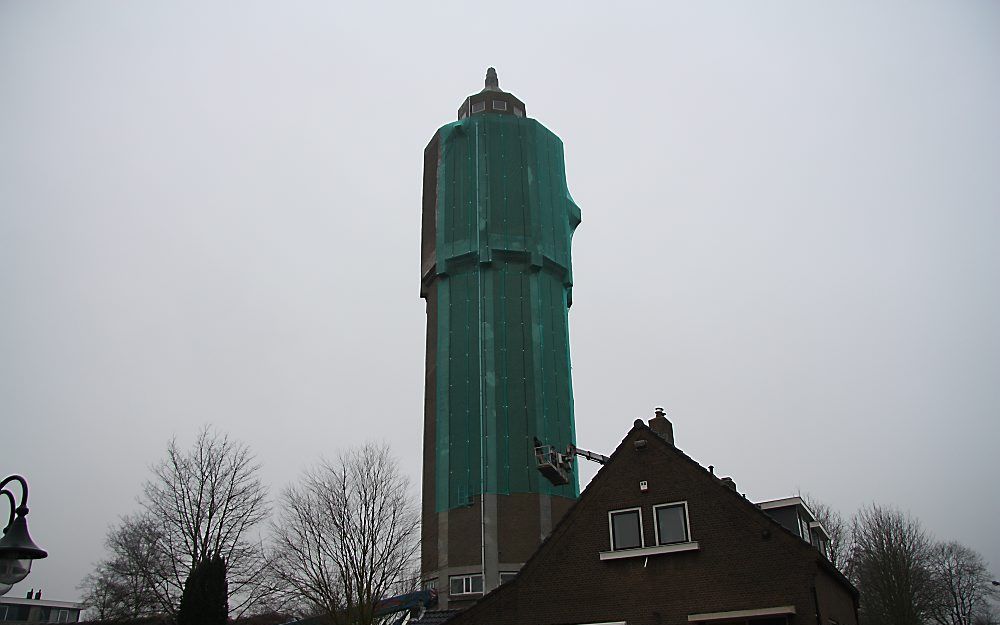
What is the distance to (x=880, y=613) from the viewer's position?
44969 mm

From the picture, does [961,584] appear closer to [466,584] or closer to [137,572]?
[466,584]

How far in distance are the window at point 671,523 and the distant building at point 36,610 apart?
74.1 meters

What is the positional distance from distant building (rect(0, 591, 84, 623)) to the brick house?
71711 mm

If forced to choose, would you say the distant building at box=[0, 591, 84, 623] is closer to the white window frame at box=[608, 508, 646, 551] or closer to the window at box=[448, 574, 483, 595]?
the window at box=[448, 574, 483, 595]

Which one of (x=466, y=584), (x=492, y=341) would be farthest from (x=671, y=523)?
(x=492, y=341)

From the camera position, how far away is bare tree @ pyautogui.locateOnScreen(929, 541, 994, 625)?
59.7 meters

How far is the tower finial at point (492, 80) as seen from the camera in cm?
5838

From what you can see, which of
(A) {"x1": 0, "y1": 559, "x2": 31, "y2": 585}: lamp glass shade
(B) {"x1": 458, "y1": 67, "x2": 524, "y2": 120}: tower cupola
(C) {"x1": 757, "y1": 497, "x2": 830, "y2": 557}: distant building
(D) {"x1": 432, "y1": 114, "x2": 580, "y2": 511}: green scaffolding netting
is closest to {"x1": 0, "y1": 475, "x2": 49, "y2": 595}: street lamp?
(A) {"x1": 0, "y1": 559, "x2": 31, "y2": 585}: lamp glass shade

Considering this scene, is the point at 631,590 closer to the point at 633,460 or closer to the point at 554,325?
the point at 633,460

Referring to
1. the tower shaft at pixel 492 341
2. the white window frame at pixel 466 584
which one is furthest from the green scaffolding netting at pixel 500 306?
the white window frame at pixel 466 584

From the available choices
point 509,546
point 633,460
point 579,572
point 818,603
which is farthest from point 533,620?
point 509,546

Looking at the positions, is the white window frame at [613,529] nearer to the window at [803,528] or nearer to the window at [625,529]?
the window at [625,529]

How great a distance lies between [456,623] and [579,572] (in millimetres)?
3693

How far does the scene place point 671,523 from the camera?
19969mm
